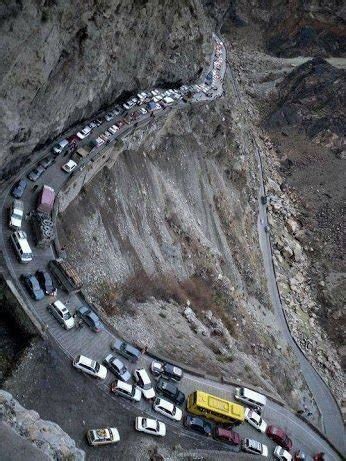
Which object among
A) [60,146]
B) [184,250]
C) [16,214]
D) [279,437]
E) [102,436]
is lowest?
[279,437]

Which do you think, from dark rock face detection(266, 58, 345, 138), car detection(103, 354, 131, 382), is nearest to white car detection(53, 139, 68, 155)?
car detection(103, 354, 131, 382)

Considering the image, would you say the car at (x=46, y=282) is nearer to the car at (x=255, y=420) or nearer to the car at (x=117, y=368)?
the car at (x=117, y=368)

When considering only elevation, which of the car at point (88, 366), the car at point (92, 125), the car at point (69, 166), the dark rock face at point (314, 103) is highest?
the car at point (92, 125)

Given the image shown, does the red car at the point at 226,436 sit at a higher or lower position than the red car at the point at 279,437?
higher

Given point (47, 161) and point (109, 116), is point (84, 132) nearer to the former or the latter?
point (109, 116)

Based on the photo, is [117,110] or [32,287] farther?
[117,110]

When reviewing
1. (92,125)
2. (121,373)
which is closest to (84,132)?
(92,125)

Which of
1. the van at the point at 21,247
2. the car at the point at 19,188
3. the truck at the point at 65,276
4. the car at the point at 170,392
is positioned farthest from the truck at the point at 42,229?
the car at the point at 170,392
